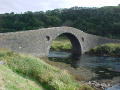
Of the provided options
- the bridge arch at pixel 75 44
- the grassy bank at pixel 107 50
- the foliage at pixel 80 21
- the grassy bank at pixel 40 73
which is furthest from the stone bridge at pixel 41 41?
the grassy bank at pixel 40 73

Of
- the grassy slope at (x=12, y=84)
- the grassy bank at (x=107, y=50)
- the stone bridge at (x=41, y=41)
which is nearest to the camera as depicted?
the grassy slope at (x=12, y=84)

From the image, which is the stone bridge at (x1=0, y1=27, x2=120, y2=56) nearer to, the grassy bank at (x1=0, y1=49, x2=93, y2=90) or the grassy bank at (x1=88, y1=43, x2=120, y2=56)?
the grassy bank at (x1=88, y1=43, x2=120, y2=56)

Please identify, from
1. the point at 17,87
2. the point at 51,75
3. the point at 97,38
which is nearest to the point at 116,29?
the point at 97,38

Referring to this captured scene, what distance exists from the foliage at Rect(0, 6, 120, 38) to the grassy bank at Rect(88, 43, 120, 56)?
1832 centimetres

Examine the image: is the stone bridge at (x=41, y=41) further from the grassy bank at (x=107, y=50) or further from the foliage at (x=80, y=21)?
the foliage at (x=80, y=21)

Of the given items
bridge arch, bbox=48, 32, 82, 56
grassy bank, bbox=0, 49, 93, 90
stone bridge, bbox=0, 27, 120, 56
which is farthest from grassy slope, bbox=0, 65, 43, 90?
bridge arch, bbox=48, 32, 82, 56

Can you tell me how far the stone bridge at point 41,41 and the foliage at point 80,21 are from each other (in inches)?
640

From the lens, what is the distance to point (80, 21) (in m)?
91.4

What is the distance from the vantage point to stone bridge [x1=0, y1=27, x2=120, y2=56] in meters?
42.0

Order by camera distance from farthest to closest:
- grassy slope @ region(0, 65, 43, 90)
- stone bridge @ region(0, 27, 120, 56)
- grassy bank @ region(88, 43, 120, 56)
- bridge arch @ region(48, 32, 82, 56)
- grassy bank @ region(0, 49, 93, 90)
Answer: bridge arch @ region(48, 32, 82, 56) → grassy bank @ region(88, 43, 120, 56) → stone bridge @ region(0, 27, 120, 56) → grassy bank @ region(0, 49, 93, 90) → grassy slope @ region(0, 65, 43, 90)

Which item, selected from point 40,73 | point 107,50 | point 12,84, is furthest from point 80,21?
point 12,84

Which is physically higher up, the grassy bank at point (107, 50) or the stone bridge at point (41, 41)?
the stone bridge at point (41, 41)

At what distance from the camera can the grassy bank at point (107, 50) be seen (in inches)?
2188

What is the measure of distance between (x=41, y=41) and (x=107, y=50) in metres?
13.7
